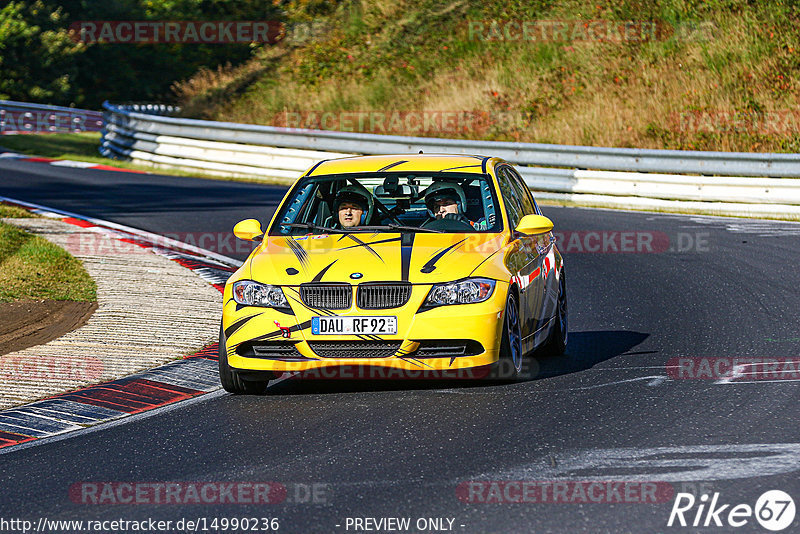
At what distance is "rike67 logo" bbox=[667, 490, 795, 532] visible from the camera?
5184mm

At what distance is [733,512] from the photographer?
5.31 metres

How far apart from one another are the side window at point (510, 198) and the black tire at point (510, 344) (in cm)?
98

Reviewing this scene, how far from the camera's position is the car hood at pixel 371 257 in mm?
7961

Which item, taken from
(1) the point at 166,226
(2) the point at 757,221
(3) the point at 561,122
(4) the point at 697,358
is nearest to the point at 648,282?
(4) the point at 697,358

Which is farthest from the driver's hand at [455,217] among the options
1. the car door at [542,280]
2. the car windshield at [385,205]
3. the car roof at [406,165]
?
the car door at [542,280]

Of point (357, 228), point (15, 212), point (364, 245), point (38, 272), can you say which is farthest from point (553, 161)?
point (364, 245)

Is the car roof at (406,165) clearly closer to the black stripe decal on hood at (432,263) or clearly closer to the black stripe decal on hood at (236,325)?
the black stripe decal on hood at (432,263)

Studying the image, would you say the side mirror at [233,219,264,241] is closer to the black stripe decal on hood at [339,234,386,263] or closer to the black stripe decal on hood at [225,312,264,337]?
the black stripe decal on hood at [339,234,386,263]

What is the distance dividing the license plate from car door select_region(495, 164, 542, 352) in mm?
1040

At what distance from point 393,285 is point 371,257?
403mm

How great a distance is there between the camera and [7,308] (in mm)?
11367

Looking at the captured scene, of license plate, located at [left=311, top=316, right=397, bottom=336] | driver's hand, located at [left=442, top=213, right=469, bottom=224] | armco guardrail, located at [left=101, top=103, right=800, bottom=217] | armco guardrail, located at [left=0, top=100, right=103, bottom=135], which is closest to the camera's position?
license plate, located at [left=311, top=316, right=397, bottom=336]

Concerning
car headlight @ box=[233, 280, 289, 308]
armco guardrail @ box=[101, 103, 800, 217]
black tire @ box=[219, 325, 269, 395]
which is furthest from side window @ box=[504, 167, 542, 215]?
armco guardrail @ box=[101, 103, 800, 217]

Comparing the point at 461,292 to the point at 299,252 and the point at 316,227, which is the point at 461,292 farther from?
the point at 316,227
